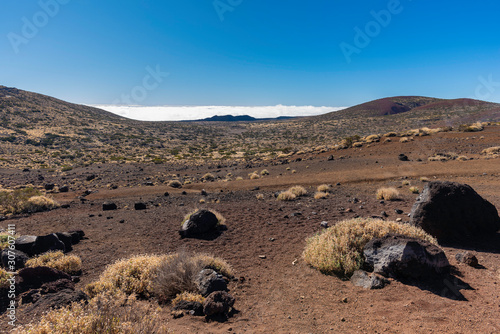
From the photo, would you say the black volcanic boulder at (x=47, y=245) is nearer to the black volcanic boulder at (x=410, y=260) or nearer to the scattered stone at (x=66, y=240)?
the scattered stone at (x=66, y=240)

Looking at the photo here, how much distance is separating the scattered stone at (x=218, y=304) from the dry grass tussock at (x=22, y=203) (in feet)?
49.5

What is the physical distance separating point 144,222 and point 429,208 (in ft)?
35.7

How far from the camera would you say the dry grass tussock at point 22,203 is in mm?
13484

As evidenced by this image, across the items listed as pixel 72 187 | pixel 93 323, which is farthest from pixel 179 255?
pixel 72 187

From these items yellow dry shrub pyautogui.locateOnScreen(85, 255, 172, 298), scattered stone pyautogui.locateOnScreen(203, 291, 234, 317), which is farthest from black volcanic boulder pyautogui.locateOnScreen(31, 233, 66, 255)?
scattered stone pyautogui.locateOnScreen(203, 291, 234, 317)

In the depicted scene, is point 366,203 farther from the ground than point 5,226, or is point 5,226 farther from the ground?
point 366,203

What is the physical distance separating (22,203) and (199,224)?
12.0 metres

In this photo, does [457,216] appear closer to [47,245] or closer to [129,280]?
[129,280]

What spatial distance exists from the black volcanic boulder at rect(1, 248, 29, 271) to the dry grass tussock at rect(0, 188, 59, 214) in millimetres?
9500

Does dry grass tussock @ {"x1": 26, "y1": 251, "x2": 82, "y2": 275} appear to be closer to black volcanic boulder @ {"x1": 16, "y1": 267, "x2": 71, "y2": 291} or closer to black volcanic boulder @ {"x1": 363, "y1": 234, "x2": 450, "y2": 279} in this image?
black volcanic boulder @ {"x1": 16, "y1": 267, "x2": 71, "y2": 291}

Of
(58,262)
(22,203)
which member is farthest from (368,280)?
(22,203)

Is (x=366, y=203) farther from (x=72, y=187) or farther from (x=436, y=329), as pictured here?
(x=72, y=187)

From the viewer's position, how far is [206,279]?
16.6 ft

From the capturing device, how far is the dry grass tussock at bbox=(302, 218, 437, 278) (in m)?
5.35
